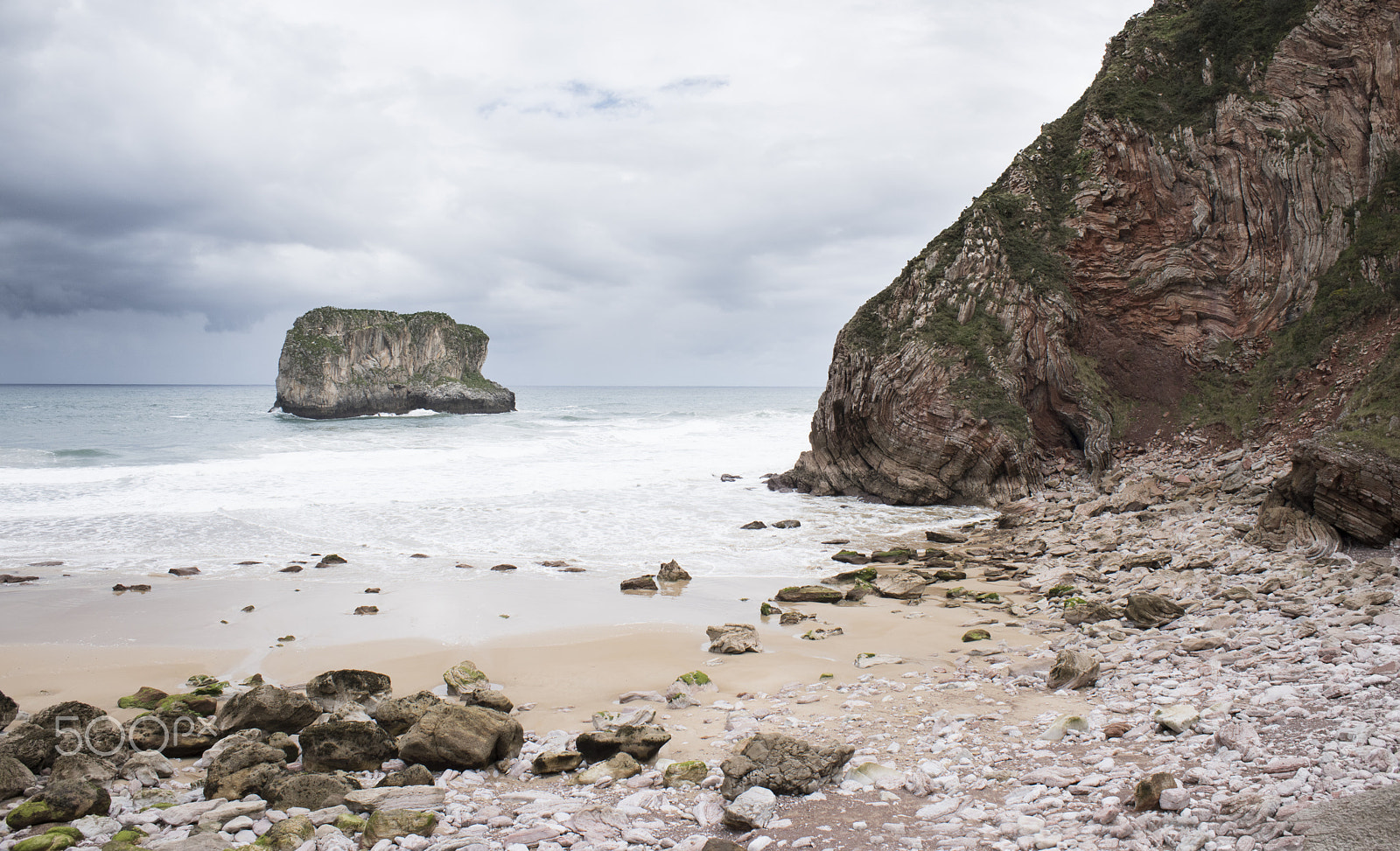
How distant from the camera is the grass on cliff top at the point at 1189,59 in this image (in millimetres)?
22172

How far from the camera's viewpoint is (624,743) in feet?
19.6

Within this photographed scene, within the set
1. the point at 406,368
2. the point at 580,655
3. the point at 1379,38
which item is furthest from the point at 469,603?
the point at 406,368

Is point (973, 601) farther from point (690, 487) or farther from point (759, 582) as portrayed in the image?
point (690, 487)

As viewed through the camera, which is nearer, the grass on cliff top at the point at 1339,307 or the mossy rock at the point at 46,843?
the mossy rock at the point at 46,843

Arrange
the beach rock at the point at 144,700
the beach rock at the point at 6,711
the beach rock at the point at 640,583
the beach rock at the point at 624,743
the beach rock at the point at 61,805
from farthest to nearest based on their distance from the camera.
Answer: the beach rock at the point at 640,583 < the beach rock at the point at 144,700 < the beach rock at the point at 6,711 < the beach rock at the point at 624,743 < the beach rock at the point at 61,805

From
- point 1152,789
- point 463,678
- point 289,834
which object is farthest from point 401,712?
point 1152,789

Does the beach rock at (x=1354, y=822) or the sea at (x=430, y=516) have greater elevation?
the beach rock at (x=1354, y=822)

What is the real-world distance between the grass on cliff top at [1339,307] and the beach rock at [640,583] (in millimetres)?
15740

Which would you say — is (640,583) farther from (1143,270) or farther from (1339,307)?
(1143,270)

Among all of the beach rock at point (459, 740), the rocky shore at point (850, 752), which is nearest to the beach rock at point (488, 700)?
the rocky shore at point (850, 752)

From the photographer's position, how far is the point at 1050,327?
75.6ft

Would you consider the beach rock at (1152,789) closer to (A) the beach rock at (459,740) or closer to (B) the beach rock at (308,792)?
(A) the beach rock at (459,740)

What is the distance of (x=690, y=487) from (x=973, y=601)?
14305 millimetres

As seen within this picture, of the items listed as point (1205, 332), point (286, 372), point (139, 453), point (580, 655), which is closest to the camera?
point (580, 655)
